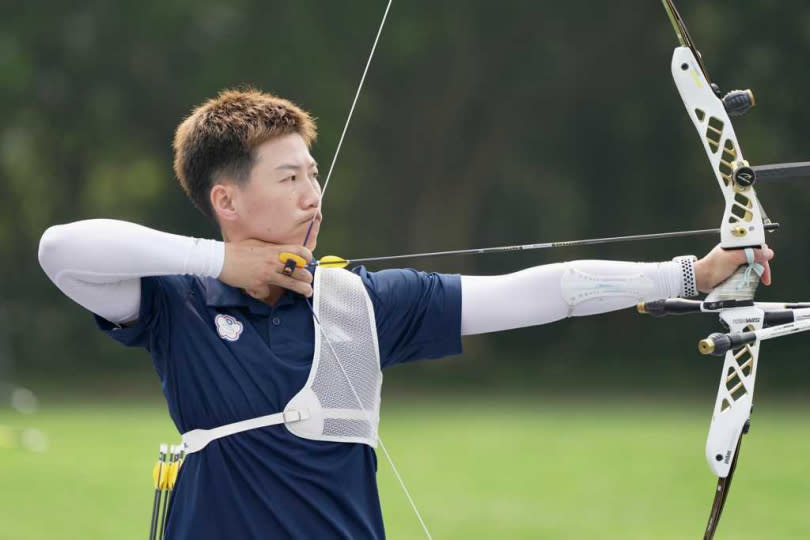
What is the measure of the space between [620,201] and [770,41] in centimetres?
264

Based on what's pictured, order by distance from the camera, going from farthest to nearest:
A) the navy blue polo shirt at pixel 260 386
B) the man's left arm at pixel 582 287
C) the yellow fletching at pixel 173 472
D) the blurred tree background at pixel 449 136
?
the blurred tree background at pixel 449 136
the yellow fletching at pixel 173 472
the man's left arm at pixel 582 287
the navy blue polo shirt at pixel 260 386

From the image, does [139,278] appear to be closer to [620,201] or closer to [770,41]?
[770,41]

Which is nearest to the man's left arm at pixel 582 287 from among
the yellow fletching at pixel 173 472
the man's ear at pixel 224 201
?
the man's ear at pixel 224 201

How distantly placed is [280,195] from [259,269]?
6.2 inches

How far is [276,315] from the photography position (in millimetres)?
2215

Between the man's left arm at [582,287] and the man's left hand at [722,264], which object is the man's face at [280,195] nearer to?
the man's left arm at [582,287]

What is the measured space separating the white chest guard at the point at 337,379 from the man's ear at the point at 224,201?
192 millimetres

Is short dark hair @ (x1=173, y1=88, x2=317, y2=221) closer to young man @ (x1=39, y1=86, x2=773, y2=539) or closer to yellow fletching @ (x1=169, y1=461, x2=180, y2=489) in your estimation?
young man @ (x1=39, y1=86, x2=773, y2=539)

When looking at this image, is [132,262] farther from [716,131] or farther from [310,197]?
[716,131]

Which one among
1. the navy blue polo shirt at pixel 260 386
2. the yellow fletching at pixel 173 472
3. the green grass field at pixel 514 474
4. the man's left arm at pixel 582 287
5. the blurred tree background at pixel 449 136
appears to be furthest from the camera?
the blurred tree background at pixel 449 136

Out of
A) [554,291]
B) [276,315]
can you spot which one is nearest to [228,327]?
[276,315]

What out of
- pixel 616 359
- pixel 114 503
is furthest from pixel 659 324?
pixel 114 503

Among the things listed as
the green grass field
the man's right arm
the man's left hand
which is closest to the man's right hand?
the man's right arm

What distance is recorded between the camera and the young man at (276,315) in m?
2.11
